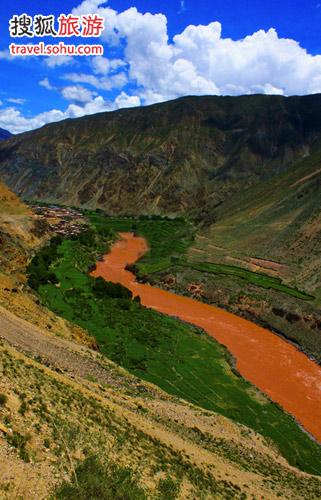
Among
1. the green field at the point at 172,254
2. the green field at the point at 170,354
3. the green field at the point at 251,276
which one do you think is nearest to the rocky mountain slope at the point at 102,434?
the green field at the point at 170,354

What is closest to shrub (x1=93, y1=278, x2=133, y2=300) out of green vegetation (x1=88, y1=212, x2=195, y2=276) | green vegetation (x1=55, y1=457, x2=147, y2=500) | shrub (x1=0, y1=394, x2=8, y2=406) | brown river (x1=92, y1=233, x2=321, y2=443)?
brown river (x1=92, y1=233, x2=321, y2=443)

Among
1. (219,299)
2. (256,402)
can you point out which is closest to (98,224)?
(219,299)

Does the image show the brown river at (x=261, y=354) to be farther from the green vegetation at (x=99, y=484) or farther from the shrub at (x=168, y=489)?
the green vegetation at (x=99, y=484)

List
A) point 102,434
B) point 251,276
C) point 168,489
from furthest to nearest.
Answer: point 251,276, point 102,434, point 168,489

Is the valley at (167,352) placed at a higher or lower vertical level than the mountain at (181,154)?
lower

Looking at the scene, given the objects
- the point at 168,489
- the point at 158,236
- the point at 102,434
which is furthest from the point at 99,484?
the point at 158,236

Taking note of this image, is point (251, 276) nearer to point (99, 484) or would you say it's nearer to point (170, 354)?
point (170, 354)

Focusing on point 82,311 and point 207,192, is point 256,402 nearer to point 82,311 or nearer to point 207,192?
point 82,311
